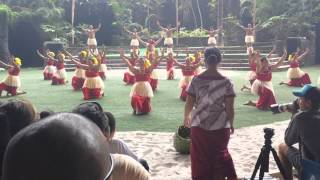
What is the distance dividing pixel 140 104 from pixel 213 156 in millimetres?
4292

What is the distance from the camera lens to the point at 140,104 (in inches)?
311

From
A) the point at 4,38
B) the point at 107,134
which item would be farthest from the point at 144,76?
the point at 4,38

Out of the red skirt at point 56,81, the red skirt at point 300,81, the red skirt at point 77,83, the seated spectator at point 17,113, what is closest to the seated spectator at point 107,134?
the seated spectator at point 17,113

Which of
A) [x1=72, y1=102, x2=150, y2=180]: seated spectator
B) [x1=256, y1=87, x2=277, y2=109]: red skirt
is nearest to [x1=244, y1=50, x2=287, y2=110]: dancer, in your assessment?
[x1=256, y1=87, x2=277, y2=109]: red skirt

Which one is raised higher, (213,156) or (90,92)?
(213,156)

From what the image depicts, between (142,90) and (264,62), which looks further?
(264,62)

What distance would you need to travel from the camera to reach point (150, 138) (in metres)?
5.96

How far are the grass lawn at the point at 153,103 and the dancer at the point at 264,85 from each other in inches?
7.5

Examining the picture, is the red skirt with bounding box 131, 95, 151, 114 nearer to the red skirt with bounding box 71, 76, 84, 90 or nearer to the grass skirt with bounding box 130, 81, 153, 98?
the grass skirt with bounding box 130, 81, 153, 98

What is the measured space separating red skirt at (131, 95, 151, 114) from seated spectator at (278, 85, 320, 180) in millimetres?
4517

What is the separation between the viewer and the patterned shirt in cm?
365

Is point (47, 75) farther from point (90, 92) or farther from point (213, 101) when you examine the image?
point (213, 101)

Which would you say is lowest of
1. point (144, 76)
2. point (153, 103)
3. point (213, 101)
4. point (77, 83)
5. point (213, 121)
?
point (153, 103)

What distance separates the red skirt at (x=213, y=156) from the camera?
367cm
